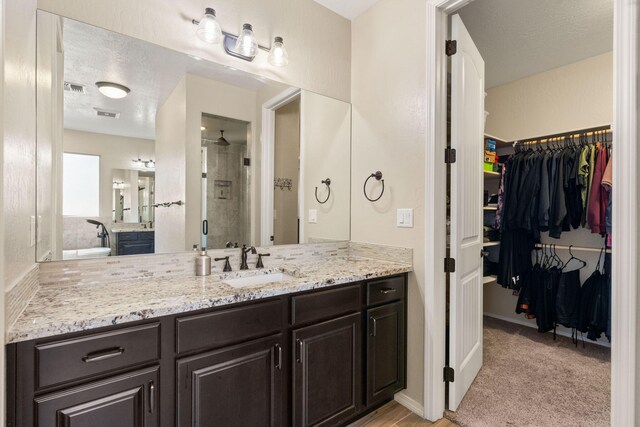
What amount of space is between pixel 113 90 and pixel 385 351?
6.84 feet

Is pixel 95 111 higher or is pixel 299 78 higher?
pixel 299 78

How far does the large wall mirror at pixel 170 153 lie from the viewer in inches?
58.2

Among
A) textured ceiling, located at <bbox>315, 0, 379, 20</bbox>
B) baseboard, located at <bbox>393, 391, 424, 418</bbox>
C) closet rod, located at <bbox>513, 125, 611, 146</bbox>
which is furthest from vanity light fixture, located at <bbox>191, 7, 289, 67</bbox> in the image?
closet rod, located at <bbox>513, 125, 611, 146</bbox>

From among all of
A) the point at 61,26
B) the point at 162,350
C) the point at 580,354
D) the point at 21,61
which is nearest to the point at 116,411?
the point at 162,350

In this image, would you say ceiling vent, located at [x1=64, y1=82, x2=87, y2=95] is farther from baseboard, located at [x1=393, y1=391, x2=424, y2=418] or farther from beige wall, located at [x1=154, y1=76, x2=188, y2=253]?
baseboard, located at [x1=393, y1=391, x2=424, y2=418]

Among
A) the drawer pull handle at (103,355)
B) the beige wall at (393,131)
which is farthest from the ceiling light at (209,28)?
the drawer pull handle at (103,355)

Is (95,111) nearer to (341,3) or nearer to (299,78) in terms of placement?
(299,78)

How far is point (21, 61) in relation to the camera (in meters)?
1.07

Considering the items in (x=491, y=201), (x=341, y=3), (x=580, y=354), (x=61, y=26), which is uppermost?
(x=341, y=3)

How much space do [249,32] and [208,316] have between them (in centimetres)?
159

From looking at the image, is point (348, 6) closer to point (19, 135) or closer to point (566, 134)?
point (19, 135)

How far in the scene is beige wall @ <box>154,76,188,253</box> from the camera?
5.68 ft

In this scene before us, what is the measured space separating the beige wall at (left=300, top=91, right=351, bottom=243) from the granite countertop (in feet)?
1.81

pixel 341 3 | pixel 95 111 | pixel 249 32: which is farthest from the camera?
pixel 341 3
